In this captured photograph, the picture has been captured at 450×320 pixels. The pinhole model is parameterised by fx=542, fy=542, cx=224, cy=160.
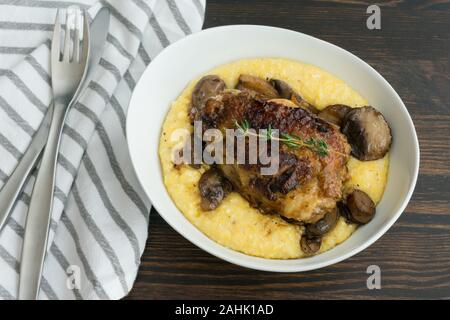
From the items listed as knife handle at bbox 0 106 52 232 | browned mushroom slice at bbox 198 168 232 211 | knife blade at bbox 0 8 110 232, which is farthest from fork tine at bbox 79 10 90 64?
browned mushroom slice at bbox 198 168 232 211

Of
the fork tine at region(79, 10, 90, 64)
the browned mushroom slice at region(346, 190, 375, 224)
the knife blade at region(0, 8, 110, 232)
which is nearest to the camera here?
the browned mushroom slice at region(346, 190, 375, 224)

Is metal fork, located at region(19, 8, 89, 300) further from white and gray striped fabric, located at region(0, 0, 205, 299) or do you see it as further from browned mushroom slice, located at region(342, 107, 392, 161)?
browned mushroom slice, located at region(342, 107, 392, 161)

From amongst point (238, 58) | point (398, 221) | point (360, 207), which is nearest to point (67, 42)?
point (238, 58)

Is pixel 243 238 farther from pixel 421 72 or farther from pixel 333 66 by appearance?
pixel 421 72

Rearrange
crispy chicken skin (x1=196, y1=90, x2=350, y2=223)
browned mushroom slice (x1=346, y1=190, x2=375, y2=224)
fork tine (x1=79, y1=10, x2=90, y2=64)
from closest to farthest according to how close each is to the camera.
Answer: crispy chicken skin (x1=196, y1=90, x2=350, y2=223), browned mushroom slice (x1=346, y1=190, x2=375, y2=224), fork tine (x1=79, y1=10, x2=90, y2=64)

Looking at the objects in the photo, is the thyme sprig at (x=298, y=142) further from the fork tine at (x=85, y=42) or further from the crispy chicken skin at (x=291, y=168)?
the fork tine at (x=85, y=42)

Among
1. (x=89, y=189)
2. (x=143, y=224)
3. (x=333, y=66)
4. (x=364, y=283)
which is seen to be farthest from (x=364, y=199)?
(x=89, y=189)

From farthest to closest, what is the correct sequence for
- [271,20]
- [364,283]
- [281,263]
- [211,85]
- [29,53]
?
[271,20], [29,53], [211,85], [364,283], [281,263]
